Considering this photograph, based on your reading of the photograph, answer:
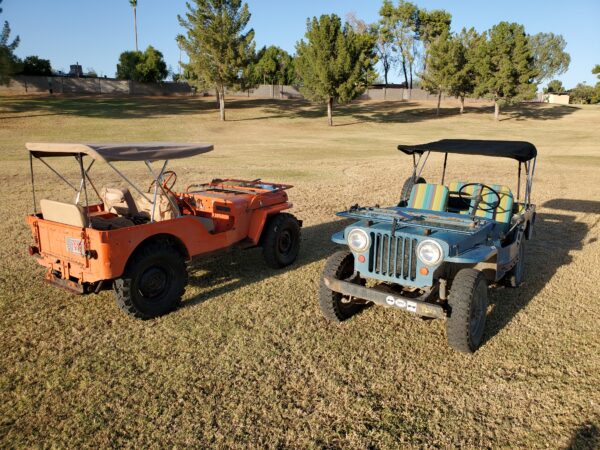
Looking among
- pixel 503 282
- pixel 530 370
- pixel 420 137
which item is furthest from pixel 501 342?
pixel 420 137

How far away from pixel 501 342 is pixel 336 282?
192cm

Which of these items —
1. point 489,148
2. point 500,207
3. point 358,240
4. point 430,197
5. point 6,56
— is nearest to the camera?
point 358,240

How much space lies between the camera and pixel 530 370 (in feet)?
14.3

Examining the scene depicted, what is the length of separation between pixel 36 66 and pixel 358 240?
6374cm

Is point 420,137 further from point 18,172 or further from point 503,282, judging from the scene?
point 503,282

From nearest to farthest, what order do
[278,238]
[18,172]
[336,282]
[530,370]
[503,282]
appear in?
[530,370] < [336,282] < [503,282] < [278,238] < [18,172]

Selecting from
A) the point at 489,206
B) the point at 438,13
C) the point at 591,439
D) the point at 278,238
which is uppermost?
the point at 438,13

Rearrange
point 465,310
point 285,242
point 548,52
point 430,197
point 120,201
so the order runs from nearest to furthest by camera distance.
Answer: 1. point 465,310
2. point 120,201
3. point 430,197
4. point 285,242
5. point 548,52

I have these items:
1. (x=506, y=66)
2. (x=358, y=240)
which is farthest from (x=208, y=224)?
(x=506, y=66)

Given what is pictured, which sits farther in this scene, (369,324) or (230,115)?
(230,115)

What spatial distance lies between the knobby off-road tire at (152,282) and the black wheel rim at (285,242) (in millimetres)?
1924

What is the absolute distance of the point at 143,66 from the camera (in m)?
57.7

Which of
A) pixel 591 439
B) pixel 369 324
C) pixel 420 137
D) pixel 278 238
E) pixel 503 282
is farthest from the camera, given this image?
pixel 420 137

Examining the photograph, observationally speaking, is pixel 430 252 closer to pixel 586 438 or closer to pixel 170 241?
pixel 586 438
